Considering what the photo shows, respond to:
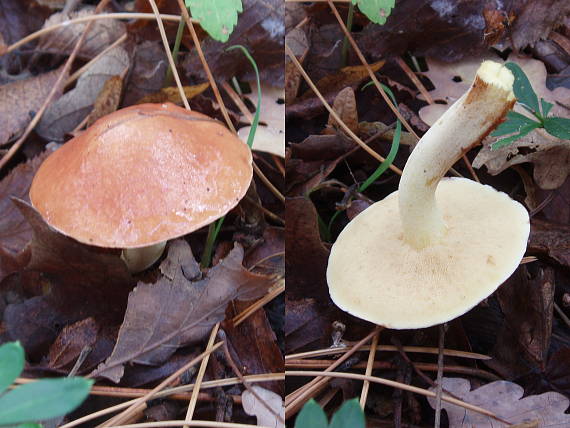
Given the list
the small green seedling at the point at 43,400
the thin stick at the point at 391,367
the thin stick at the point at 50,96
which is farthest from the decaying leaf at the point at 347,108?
the small green seedling at the point at 43,400

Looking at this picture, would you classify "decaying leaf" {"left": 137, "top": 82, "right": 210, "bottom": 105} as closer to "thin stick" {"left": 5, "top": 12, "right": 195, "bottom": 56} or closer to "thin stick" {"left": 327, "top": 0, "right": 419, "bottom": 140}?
"thin stick" {"left": 5, "top": 12, "right": 195, "bottom": 56}

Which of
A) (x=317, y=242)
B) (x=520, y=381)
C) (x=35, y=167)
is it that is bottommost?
(x=520, y=381)

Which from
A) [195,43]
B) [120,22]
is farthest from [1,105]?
[195,43]

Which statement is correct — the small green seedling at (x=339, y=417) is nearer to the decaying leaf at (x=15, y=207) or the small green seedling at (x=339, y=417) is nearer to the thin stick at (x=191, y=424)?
the thin stick at (x=191, y=424)

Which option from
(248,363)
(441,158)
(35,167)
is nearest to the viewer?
(441,158)

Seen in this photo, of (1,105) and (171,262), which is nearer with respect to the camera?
(171,262)

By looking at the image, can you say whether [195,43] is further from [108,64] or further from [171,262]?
[171,262]
